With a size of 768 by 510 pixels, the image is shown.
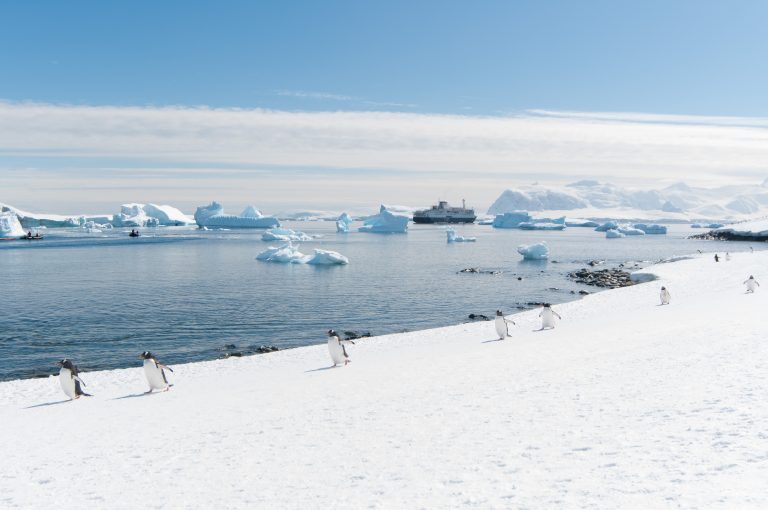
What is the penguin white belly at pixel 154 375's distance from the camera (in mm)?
12477

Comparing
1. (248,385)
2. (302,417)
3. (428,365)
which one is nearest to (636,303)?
(428,365)

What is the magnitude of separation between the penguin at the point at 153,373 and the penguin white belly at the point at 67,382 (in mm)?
1408

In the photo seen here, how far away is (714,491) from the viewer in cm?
515

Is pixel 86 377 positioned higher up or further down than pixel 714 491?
further down

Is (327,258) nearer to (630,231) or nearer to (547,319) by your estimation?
(547,319)

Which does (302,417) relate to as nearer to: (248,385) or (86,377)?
(248,385)

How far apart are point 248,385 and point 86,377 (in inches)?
209

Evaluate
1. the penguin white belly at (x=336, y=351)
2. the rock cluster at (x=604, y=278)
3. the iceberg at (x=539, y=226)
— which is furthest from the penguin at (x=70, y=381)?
the iceberg at (x=539, y=226)

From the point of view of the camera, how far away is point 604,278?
126 ft

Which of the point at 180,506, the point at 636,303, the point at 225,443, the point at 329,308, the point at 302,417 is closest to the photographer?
the point at 180,506

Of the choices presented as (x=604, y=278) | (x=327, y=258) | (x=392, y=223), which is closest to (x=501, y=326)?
(x=604, y=278)

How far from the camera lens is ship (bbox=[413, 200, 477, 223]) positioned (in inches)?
6358

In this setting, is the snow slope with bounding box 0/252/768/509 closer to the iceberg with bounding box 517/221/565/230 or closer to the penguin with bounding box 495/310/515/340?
the penguin with bounding box 495/310/515/340

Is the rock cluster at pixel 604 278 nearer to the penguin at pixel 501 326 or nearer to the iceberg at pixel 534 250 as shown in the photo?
the iceberg at pixel 534 250
